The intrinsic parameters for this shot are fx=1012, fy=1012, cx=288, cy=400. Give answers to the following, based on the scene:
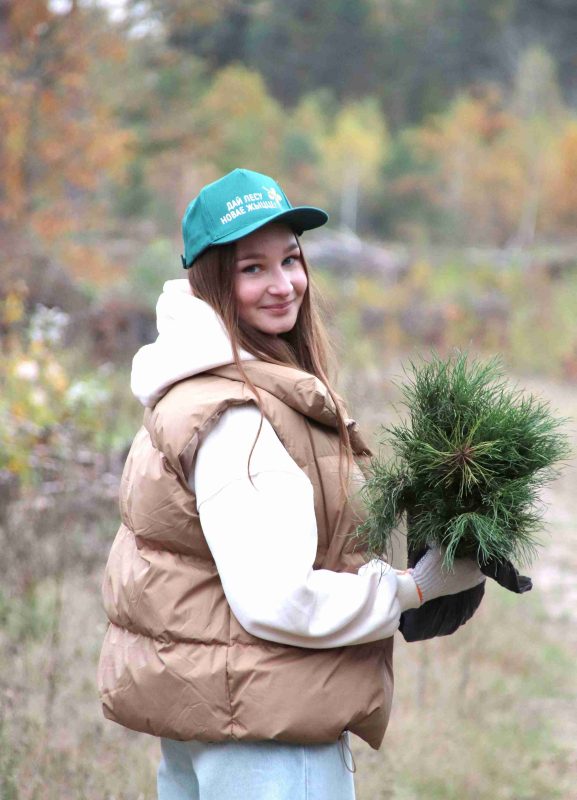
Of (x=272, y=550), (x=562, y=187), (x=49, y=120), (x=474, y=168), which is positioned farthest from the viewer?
(x=474, y=168)

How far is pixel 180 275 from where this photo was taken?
1557 cm

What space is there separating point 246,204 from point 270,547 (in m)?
0.71

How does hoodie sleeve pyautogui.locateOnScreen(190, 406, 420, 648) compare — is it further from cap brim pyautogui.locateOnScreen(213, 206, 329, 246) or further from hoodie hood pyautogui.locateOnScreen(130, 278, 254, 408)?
cap brim pyautogui.locateOnScreen(213, 206, 329, 246)

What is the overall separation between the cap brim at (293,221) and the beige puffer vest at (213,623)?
264mm

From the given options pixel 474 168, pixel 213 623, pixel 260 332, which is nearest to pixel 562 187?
pixel 474 168

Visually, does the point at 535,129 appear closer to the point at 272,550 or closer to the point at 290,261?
the point at 290,261

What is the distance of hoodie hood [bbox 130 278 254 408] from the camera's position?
76.1 inches

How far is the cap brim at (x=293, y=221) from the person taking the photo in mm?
2008

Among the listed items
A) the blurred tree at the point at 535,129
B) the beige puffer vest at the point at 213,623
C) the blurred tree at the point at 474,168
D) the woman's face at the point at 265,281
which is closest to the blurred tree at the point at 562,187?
the blurred tree at the point at 535,129

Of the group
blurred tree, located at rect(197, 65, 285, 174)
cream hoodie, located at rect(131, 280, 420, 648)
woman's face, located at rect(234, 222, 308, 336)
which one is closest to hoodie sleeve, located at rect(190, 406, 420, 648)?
cream hoodie, located at rect(131, 280, 420, 648)

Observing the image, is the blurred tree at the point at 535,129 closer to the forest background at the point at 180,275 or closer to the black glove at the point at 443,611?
the forest background at the point at 180,275

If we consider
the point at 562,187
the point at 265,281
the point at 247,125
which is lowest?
the point at 265,281

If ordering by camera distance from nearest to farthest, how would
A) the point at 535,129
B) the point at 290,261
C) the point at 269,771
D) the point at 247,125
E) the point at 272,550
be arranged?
the point at 272,550 → the point at 269,771 → the point at 290,261 → the point at 535,129 → the point at 247,125

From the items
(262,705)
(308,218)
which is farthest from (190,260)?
(262,705)
